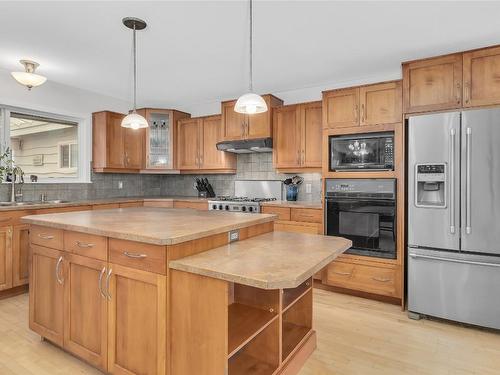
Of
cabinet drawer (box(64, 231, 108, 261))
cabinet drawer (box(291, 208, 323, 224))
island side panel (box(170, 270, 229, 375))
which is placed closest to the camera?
island side panel (box(170, 270, 229, 375))

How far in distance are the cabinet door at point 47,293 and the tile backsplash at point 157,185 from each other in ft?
6.66

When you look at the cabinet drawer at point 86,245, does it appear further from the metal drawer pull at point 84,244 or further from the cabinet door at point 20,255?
the cabinet door at point 20,255

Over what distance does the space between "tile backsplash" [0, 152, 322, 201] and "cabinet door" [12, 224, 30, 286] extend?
2.19 feet

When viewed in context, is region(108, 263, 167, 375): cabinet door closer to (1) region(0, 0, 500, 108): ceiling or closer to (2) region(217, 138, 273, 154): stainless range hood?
(1) region(0, 0, 500, 108): ceiling

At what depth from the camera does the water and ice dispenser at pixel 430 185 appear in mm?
2732

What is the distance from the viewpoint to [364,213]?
10.7 ft

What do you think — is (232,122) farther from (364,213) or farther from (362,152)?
(364,213)

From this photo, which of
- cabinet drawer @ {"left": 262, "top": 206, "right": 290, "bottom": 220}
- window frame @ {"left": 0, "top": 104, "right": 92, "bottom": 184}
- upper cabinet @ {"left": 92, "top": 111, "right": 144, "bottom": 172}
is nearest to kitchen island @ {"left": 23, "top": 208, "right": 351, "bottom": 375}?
cabinet drawer @ {"left": 262, "top": 206, "right": 290, "bottom": 220}

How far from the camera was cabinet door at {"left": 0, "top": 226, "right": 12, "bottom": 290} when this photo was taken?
3.19 metres

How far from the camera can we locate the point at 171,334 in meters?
1.59

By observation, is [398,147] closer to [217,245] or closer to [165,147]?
[217,245]

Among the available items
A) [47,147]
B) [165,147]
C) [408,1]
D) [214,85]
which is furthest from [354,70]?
[47,147]

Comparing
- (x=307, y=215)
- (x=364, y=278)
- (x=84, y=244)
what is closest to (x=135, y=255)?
(x=84, y=244)

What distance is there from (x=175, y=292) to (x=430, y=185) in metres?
2.41
